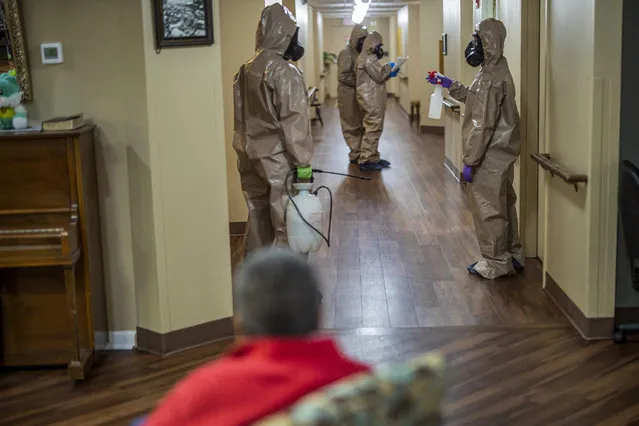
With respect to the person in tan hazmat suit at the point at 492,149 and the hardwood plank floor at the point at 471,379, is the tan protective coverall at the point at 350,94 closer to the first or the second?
the person in tan hazmat suit at the point at 492,149

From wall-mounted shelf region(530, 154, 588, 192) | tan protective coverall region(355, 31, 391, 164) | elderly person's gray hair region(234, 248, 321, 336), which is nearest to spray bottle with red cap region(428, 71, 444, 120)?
wall-mounted shelf region(530, 154, 588, 192)

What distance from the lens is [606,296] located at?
4.49 m

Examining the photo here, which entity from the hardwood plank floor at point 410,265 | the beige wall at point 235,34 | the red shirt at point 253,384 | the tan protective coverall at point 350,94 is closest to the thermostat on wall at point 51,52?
the hardwood plank floor at point 410,265

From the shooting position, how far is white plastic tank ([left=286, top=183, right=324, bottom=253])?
4.95 meters

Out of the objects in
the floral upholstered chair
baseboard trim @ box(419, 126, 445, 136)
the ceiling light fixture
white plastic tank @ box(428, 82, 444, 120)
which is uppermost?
the ceiling light fixture

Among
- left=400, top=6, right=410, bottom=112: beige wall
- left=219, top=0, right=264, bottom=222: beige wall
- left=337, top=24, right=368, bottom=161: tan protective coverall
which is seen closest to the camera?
left=219, top=0, right=264, bottom=222: beige wall

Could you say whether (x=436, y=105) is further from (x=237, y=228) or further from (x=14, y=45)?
(x=14, y=45)

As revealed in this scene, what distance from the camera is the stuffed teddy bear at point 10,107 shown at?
4227mm

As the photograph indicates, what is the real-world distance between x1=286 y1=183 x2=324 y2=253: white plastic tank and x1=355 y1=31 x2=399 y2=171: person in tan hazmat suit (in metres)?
5.55

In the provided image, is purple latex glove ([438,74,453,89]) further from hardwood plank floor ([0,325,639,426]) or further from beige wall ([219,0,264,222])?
hardwood plank floor ([0,325,639,426])

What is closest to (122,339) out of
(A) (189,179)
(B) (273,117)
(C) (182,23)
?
(A) (189,179)

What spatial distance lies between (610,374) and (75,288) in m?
2.54

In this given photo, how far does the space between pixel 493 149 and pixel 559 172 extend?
97 cm

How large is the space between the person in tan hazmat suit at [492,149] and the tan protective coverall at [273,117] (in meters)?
1.17
